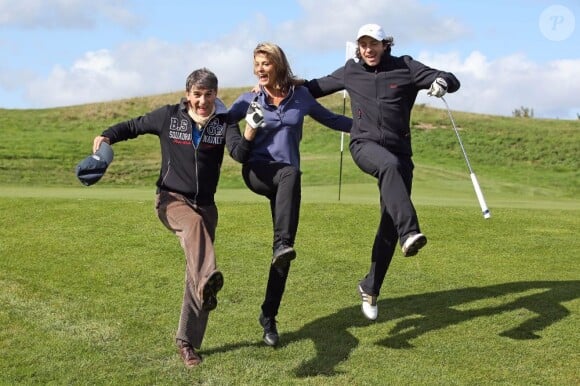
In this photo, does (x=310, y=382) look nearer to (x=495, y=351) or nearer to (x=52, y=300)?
(x=495, y=351)

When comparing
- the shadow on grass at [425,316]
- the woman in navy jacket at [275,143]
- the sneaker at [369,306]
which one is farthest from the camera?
the sneaker at [369,306]

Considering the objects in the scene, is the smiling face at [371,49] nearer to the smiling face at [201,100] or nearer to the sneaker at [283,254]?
the smiling face at [201,100]

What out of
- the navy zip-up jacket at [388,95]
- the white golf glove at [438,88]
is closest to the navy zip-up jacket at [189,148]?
the navy zip-up jacket at [388,95]

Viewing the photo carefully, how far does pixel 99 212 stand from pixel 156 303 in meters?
4.86

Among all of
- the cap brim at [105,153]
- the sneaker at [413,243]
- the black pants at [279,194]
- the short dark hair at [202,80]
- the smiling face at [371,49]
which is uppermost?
the smiling face at [371,49]

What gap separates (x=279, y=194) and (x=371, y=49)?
67.1 inches

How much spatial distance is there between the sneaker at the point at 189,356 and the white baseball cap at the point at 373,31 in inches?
125

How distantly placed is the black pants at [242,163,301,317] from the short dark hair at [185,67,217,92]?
0.80 meters

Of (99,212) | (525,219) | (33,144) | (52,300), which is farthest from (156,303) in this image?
(33,144)

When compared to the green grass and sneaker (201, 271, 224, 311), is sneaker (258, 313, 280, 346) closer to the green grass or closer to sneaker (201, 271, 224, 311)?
the green grass

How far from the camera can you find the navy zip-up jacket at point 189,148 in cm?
623

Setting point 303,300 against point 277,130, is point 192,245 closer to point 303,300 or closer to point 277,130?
point 277,130

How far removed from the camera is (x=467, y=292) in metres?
8.20

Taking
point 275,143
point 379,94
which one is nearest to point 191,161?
point 275,143
